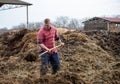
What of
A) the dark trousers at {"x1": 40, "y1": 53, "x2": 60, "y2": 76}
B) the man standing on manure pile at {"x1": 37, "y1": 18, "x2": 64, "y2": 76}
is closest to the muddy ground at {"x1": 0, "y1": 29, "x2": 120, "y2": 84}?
the dark trousers at {"x1": 40, "y1": 53, "x2": 60, "y2": 76}

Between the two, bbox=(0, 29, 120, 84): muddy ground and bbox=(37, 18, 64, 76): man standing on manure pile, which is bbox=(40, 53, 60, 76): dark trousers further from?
bbox=(0, 29, 120, 84): muddy ground

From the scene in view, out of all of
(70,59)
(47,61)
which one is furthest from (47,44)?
(70,59)

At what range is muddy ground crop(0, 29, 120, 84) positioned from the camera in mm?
8922

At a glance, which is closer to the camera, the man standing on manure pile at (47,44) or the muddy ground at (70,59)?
the man standing on manure pile at (47,44)

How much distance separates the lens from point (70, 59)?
12664mm

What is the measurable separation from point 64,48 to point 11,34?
177 inches

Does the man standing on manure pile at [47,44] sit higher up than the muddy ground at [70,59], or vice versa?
the man standing on manure pile at [47,44]

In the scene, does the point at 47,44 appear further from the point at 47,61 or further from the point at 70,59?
the point at 70,59

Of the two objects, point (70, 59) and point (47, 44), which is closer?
point (47, 44)

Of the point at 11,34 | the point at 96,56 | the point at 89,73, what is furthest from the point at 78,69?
the point at 11,34

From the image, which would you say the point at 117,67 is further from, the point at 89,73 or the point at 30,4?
the point at 30,4

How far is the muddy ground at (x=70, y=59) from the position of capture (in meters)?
8.92

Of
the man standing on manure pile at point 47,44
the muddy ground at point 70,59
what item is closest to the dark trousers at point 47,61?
the man standing on manure pile at point 47,44

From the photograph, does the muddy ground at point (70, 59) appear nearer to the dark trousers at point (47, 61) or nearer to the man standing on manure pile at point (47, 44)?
the dark trousers at point (47, 61)
